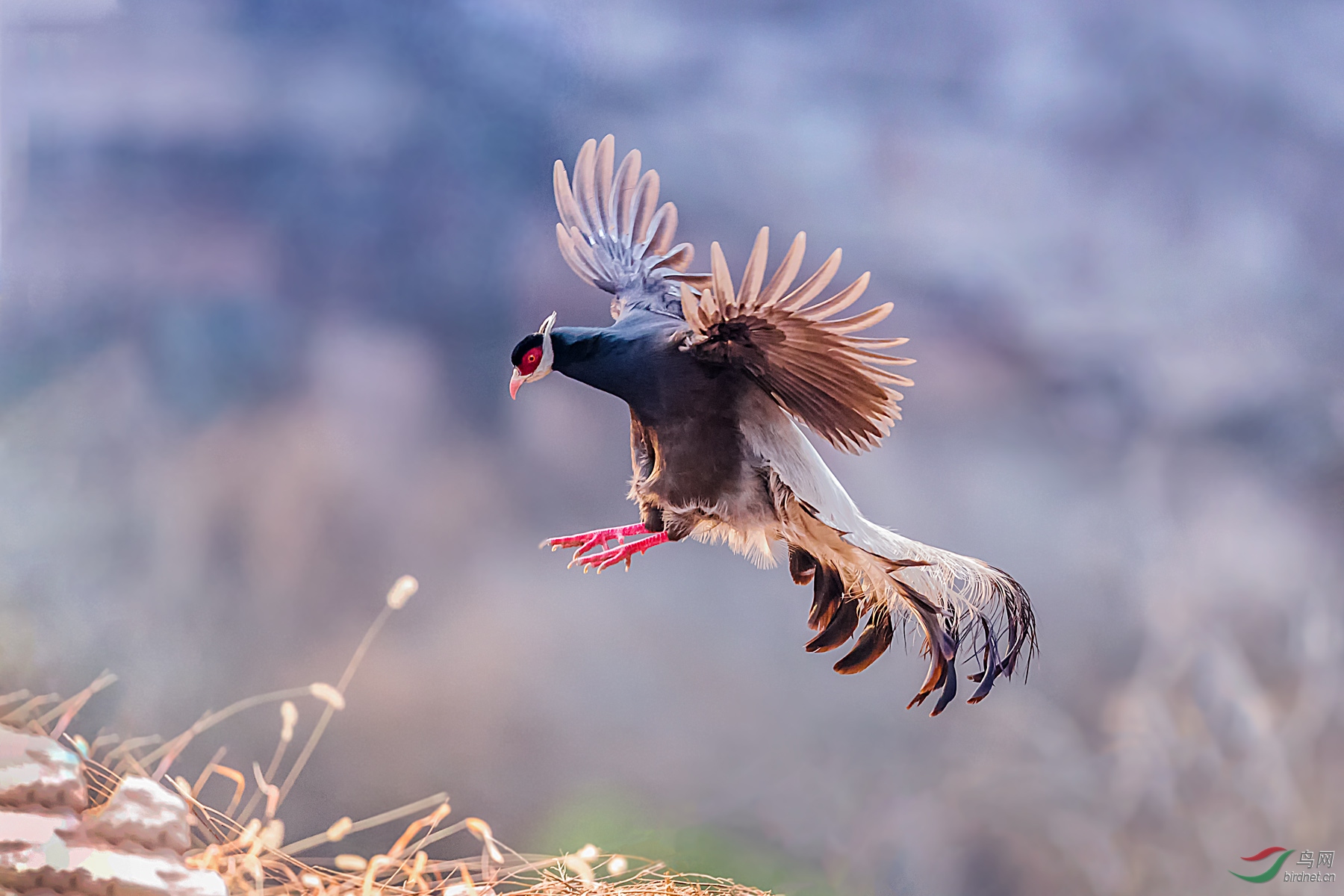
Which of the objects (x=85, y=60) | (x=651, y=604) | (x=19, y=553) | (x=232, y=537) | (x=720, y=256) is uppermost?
(x=85, y=60)

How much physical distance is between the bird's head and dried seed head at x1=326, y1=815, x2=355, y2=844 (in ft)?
2.37

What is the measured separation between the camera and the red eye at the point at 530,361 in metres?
1.32

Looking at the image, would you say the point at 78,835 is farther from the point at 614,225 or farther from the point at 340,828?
the point at 614,225

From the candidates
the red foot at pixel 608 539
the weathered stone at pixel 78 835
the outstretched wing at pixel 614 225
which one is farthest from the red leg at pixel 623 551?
the weathered stone at pixel 78 835

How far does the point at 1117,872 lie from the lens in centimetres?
161

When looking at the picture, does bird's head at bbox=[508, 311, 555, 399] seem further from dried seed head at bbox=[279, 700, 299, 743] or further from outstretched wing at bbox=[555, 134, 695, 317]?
dried seed head at bbox=[279, 700, 299, 743]

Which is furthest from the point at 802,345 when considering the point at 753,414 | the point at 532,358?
the point at 532,358

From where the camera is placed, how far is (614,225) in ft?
4.77

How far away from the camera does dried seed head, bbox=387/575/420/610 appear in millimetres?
1541

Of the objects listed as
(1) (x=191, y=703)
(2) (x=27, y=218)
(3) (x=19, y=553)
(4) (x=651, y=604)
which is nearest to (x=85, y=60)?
(2) (x=27, y=218)

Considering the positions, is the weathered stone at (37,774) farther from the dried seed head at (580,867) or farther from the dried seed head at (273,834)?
the dried seed head at (580,867)

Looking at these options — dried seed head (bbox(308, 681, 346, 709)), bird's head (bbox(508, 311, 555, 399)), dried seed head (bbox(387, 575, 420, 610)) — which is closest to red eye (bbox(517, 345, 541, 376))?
bird's head (bbox(508, 311, 555, 399))

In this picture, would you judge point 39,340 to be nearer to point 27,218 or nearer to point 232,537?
point 27,218

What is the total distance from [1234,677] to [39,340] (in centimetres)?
225
